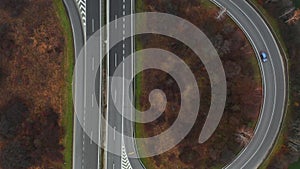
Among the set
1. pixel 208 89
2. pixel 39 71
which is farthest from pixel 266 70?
pixel 39 71

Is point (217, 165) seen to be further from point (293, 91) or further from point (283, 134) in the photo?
point (293, 91)

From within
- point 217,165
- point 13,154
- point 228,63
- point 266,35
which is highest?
point 266,35

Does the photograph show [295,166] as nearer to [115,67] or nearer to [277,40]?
[277,40]

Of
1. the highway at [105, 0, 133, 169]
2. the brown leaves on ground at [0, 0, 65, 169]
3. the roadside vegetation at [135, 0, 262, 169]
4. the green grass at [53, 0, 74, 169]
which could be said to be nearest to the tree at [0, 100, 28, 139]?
the brown leaves on ground at [0, 0, 65, 169]

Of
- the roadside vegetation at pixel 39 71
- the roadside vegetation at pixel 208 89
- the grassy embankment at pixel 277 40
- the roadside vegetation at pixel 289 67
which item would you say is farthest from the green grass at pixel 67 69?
the roadside vegetation at pixel 289 67

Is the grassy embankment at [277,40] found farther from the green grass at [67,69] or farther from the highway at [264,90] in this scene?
the green grass at [67,69]

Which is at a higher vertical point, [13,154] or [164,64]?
[164,64]

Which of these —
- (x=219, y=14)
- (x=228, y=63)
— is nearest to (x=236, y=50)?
(x=228, y=63)

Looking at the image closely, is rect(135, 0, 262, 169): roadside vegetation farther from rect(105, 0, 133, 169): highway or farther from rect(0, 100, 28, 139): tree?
rect(0, 100, 28, 139): tree
